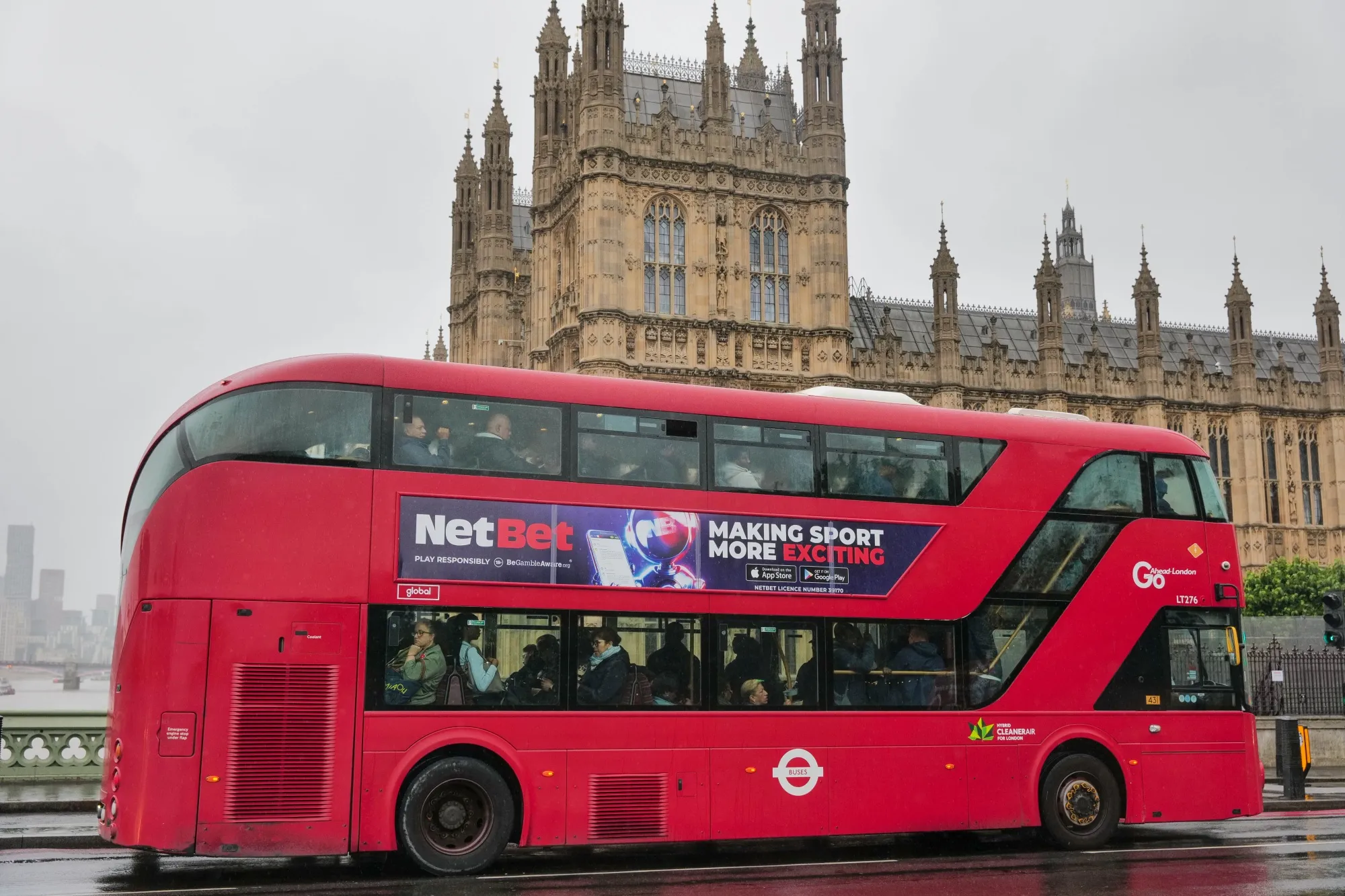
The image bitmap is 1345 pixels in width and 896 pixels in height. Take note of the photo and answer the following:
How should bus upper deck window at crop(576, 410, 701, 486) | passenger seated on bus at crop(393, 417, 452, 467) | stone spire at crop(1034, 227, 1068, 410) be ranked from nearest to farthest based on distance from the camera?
passenger seated on bus at crop(393, 417, 452, 467), bus upper deck window at crop(576, 410, 701, 486), stone spire at crop(1034, 227, 1068, 410)

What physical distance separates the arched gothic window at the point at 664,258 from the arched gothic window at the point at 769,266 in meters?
2.47

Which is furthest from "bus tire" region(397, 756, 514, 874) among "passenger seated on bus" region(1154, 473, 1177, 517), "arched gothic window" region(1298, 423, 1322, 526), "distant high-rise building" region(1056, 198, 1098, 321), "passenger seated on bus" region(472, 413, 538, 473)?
"distant high-rise building" region(1056, 198, 1098, 321)

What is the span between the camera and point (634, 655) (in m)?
13.5

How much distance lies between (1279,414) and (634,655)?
165ft

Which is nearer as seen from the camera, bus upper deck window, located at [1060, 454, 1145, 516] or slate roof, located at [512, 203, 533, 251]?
bus upper deck window, located at [1060, 454, 1145, 516]

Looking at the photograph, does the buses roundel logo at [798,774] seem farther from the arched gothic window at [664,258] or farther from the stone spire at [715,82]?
the stone spire at [715,82]

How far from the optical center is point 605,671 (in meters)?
13.4

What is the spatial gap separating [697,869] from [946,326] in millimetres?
38467

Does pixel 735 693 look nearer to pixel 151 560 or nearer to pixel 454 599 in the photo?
pixel 454 599

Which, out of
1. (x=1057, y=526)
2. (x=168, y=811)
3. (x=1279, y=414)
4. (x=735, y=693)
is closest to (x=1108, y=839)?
(x=1057, y=526)

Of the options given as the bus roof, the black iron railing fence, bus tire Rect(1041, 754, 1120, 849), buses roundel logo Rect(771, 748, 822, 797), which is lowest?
bus tire Rect(1041, 754, 1120, 849)

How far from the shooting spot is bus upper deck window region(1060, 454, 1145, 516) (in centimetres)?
1557

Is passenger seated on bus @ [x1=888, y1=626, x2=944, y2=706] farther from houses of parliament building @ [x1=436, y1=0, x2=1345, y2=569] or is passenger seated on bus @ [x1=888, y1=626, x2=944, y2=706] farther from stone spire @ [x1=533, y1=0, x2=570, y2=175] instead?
stone spire @ [x1=533, y1=0, x2=570, y2=175]

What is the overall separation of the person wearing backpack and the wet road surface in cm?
176
